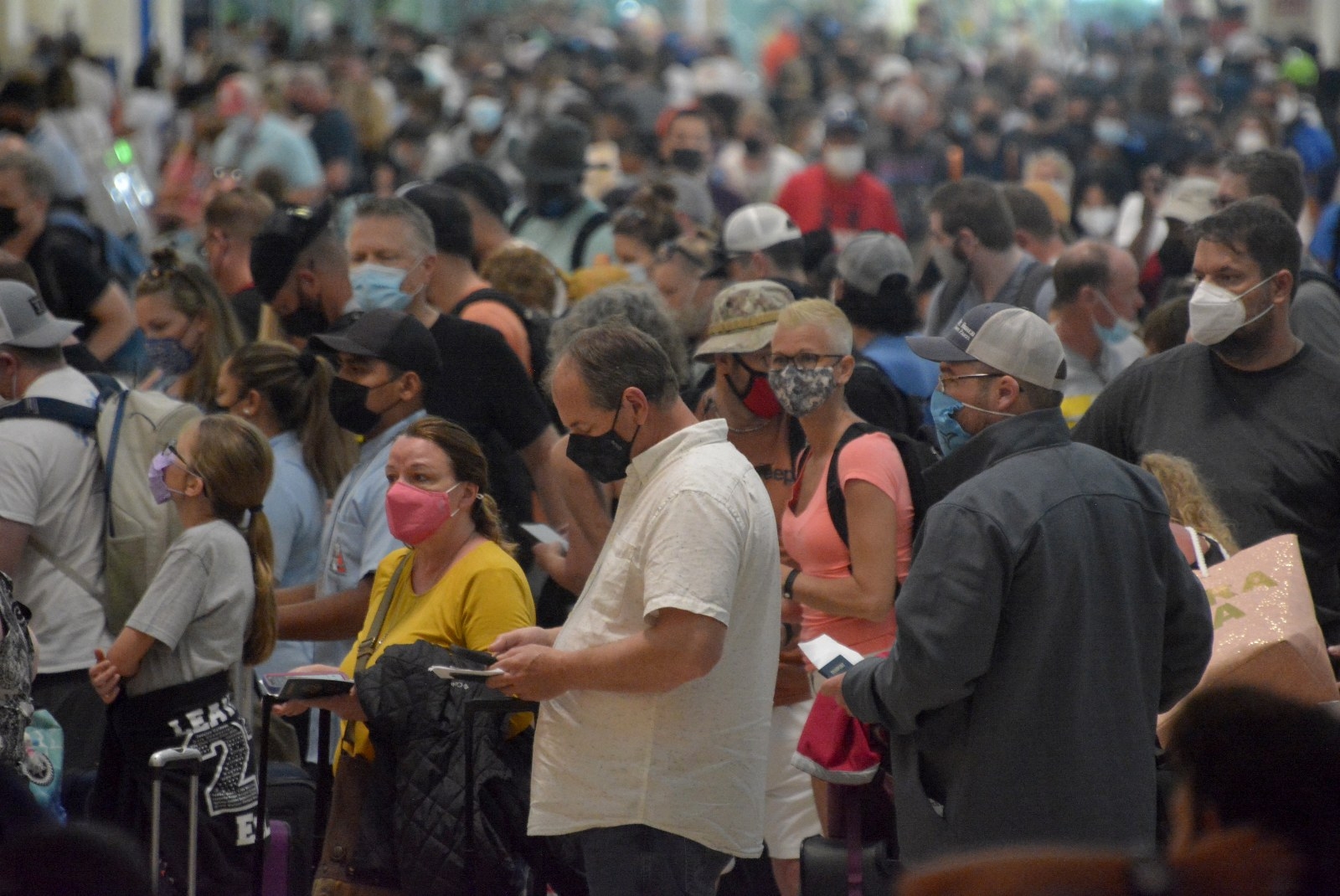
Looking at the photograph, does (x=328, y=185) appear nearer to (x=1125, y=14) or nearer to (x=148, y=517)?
(x=148, y=517)

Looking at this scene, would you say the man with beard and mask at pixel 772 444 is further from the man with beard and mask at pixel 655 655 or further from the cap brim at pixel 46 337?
the cap brim at pixel 46 337

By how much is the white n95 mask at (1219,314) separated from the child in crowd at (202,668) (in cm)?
256

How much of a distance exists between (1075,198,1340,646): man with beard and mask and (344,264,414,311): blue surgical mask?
2.24 metres

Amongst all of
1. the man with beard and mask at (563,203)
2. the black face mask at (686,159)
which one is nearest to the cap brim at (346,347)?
the man with beard and mask at (563,203)

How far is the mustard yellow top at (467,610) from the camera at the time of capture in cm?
436

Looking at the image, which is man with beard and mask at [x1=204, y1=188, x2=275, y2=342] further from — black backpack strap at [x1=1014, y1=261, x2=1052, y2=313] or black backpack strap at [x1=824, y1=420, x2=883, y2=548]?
black backpack strap at [x1=824, y1=420, x2=883, y2=548]

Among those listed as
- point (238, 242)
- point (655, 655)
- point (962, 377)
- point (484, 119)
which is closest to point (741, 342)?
point (962, 377)

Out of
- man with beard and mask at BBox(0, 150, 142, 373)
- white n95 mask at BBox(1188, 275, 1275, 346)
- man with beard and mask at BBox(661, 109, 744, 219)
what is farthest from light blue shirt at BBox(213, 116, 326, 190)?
white n95 mask at BBox(1188, 275, 1275, 346)

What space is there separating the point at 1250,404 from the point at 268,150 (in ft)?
26.8

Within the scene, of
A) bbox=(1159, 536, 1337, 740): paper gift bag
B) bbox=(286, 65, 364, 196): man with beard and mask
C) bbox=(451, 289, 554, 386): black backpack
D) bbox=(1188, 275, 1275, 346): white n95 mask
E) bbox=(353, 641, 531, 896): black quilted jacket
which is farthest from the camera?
bbox=(286, 65, 364, 196): man with beard and mask

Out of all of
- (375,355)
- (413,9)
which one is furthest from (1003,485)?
(413,9)

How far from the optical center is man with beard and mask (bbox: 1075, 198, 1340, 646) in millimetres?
→ 4590

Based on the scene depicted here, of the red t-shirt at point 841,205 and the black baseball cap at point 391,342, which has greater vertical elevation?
the black baseball cap at point 391,342

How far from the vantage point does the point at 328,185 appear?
12430mm
